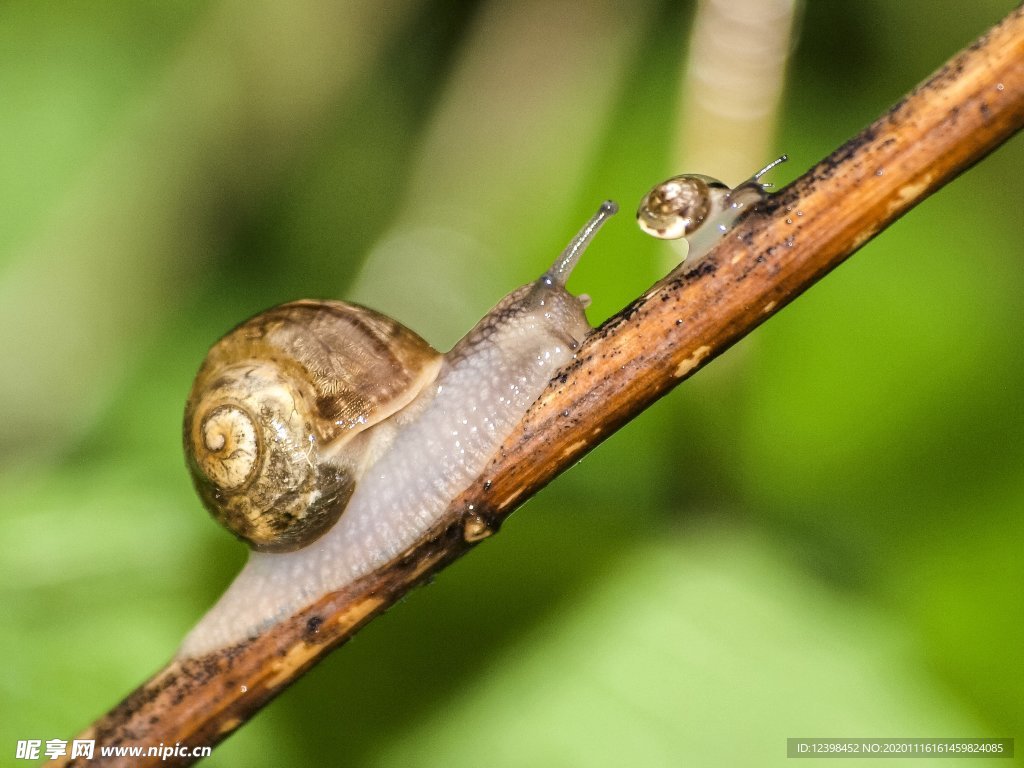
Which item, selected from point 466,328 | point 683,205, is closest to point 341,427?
point 683,205

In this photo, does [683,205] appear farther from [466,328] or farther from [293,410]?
[466,328]

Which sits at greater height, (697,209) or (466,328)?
(466,328)

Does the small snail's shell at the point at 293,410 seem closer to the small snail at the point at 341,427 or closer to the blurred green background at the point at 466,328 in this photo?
the small snail at the point at 341,427

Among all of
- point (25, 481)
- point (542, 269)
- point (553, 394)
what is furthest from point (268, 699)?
point (542, 269)

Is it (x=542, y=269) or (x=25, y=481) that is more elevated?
(x=542, y=269)

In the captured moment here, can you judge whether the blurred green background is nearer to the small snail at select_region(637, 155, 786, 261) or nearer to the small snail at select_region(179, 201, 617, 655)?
Result: the small snail at select_region(179, 201, 617, 655)

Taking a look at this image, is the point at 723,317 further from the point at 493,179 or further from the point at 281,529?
the point at 493,179

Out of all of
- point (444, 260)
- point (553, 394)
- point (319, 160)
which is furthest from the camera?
point (319, 160)

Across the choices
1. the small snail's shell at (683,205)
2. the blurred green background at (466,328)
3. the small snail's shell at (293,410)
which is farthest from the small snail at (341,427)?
the blurred green background at (466,328)
